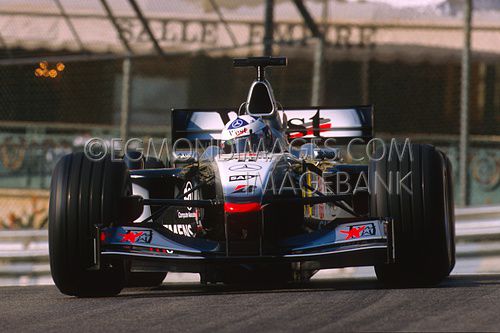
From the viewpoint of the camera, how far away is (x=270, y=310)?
6516 mm

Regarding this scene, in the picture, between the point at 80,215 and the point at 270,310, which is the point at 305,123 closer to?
the point at 80,215

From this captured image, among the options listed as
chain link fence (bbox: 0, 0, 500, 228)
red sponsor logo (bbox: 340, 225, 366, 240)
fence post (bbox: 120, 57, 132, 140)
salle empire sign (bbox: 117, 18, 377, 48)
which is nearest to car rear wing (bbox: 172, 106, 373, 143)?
chain link fence (bbox: 0, 0, 500, 228)

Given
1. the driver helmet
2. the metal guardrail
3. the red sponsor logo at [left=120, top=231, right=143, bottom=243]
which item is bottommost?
the metal guardrail

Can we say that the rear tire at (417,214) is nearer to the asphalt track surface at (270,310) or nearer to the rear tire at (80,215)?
the asphalt track surface at (270,310)

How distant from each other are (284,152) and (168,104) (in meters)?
4.37

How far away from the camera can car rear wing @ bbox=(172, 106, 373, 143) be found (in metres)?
10.5

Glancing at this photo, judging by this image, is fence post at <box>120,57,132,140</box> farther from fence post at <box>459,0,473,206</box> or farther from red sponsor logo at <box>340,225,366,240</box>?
red sponsor logo at <box>340,225,366,240</box>

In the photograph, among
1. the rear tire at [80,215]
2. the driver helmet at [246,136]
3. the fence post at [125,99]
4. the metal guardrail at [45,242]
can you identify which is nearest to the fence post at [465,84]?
the metal guardrail at [45,242]

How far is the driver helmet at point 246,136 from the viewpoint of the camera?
29.7ft

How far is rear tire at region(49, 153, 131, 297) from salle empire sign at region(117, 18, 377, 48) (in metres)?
5.05

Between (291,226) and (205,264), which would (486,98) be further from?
(205,264)

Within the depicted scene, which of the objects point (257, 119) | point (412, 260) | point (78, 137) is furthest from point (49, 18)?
point (412, 260)

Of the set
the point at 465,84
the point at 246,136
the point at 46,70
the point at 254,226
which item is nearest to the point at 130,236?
the point at 254,226

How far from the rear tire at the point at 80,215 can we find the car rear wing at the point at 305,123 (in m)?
2.60
